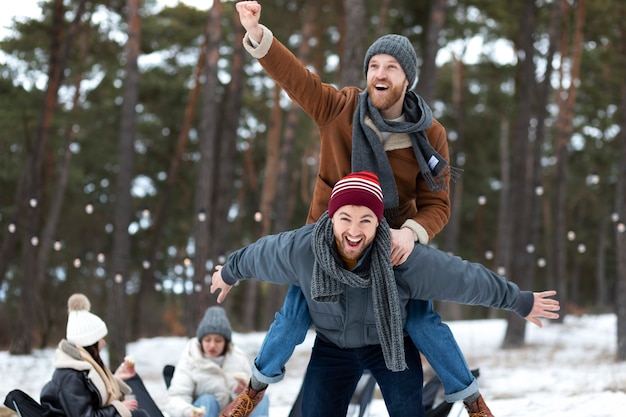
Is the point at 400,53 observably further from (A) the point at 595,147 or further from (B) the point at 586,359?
(A) the point at 595,147

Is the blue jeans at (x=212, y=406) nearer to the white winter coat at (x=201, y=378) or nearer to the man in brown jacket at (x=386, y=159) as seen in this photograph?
the white winter coat at (x=201, y=378)

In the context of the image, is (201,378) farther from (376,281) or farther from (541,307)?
(541,307)

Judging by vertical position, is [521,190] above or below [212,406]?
above

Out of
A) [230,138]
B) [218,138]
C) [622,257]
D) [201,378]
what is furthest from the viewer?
[218,138]

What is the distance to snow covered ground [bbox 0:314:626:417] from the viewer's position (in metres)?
5.52

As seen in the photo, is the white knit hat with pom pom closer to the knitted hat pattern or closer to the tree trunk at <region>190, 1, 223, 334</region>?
the knitted hat pattern

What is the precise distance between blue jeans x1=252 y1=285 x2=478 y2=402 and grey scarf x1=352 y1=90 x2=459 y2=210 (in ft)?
1.53

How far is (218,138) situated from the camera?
57.7 feet

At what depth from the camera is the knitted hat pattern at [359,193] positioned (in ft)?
8.47

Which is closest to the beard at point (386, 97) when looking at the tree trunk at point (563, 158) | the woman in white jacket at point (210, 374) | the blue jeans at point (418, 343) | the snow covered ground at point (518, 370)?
the blue jeans at point (418, 343)

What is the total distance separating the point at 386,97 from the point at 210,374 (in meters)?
2.77

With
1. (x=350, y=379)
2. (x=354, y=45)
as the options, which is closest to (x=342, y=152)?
(x=350, y=379)

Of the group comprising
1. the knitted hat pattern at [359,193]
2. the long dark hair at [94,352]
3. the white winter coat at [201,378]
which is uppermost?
the knitted hat pattern at [359,193]

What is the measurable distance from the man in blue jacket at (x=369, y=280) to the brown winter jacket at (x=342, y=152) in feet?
0.67
